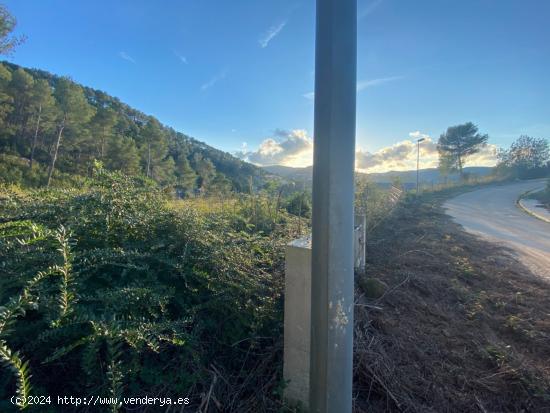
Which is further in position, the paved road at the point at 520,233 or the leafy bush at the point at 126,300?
the paved road at the point at 520,233

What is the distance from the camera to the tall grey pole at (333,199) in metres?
1.07

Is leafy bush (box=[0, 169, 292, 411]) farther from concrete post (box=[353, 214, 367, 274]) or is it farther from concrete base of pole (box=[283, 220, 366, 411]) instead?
concrete post (box=[353, 214, 367, 274])

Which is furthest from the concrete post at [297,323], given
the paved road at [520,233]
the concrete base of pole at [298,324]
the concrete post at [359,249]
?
the paved road at [520,233]

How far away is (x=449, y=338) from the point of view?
243 cm

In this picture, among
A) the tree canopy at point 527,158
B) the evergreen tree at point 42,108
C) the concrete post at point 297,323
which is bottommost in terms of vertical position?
the concrete post at point 297,323

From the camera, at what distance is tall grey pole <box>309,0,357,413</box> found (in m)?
1.07

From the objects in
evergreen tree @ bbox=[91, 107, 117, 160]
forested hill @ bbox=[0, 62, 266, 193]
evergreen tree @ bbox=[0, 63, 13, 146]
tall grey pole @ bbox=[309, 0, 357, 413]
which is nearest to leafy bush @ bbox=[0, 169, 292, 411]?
tall grey pole @ bbox=[309, 0, 357, 413]

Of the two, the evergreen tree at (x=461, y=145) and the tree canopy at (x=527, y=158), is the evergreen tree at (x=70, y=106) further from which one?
the tree canopy at (x=527, y=158)

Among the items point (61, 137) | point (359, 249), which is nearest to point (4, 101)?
point (61, 137)

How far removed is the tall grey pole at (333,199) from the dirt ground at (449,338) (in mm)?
802

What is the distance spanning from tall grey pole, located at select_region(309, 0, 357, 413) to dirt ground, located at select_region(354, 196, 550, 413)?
0.80 m

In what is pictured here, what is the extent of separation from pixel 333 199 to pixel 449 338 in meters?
2.29

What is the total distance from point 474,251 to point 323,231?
5.94m

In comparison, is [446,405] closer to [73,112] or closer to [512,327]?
[512,327]
